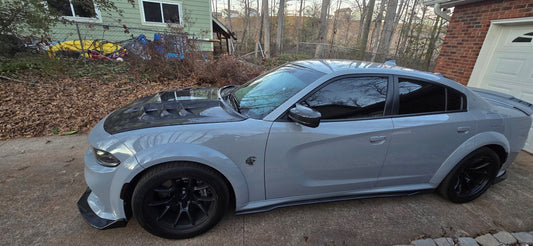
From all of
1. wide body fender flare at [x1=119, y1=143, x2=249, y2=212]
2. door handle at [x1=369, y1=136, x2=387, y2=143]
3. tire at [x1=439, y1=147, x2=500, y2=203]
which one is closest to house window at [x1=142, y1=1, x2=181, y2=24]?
wide body fender flare at [x1=119, y1=143, x2=249, y2=212]

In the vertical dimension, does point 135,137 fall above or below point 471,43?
below

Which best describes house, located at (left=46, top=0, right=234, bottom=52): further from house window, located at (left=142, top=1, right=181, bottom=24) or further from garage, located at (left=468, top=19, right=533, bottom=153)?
garage, located at (left=468, top=19, right=533, bottom=153)

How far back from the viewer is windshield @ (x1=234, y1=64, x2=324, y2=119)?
1989mm

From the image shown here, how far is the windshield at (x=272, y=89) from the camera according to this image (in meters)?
1.99

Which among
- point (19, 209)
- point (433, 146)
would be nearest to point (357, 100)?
point (433, 146)

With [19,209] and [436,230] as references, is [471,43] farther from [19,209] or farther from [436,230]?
[19,209]

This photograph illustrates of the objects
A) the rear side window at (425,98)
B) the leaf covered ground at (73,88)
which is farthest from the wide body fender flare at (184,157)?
the leaf covered ground at (73,88)

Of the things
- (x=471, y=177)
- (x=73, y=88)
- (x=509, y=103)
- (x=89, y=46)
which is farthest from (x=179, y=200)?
(x=89, y=46)

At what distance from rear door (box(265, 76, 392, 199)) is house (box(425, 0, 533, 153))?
4061 mm

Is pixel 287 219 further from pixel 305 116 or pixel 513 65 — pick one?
pixel 513 65

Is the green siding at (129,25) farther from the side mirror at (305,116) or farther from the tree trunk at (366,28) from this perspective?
the tree trunk at (366,28)

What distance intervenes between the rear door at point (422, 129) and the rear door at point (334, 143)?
0.43ft

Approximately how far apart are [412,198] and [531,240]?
0.94 m

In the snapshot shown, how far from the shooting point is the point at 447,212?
2.39 metres
